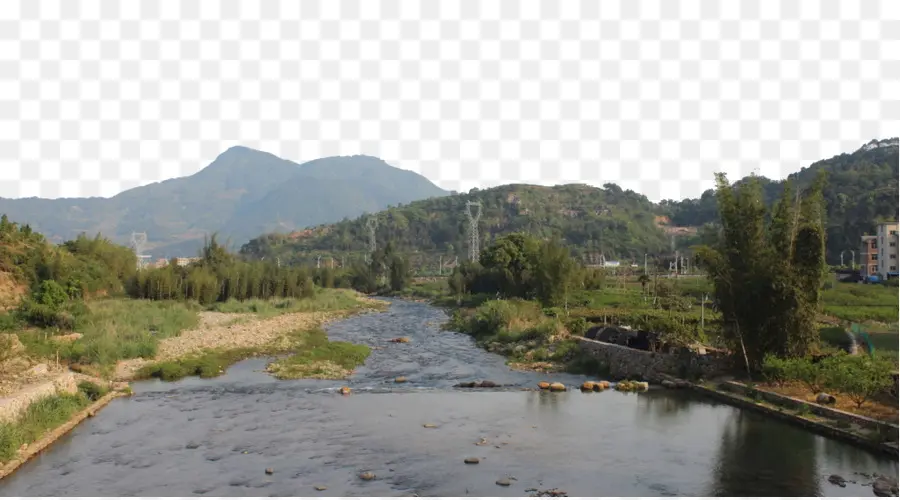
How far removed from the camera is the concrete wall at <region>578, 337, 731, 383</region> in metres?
22.1

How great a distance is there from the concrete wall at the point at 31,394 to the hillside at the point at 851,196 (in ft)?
111

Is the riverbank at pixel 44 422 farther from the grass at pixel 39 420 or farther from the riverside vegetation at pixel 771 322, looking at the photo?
the riverside vegetation at pixel 771 322

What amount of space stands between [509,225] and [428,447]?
131538mm

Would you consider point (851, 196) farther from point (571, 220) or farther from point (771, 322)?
point (771, 322)

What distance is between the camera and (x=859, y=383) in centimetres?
1667

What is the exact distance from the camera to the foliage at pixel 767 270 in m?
19.7

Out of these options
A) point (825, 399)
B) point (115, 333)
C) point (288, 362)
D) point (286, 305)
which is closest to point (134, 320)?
point (115, 333)

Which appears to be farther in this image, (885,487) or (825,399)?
(825,399)

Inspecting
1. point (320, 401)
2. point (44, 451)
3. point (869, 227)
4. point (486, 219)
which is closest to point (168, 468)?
point (44, 451)

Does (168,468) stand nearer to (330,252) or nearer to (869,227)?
(869,227)

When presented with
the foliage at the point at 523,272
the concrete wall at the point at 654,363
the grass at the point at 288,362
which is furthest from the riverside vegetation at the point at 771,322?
the foliage at the point at 523,272

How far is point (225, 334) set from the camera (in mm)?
33625

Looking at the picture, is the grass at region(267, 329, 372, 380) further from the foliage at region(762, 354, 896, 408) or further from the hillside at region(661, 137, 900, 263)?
the hillside at region(661, 137, 900, 263)

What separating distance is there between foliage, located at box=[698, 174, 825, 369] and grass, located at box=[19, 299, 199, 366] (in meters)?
20.3
